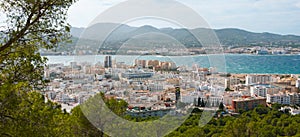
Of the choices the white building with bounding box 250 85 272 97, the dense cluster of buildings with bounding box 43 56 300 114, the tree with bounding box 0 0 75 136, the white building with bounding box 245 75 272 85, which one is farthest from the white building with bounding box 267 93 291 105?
the tree with bounding box 0 0 75 136

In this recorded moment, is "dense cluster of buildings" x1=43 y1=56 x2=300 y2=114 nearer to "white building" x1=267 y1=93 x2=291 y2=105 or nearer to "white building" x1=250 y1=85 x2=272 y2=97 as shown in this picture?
"white building" x1=267 y1=93 x2=291 y2=105

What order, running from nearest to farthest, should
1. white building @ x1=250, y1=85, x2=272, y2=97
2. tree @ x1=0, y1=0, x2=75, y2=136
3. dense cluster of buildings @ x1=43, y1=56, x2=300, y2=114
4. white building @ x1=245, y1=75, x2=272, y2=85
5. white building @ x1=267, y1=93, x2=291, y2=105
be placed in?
tree @ x1=0, y1=0, x2=75, y2=136 → dense cluster of buildings @ x1=43, y1=56, x2=300, y2=114 → white building @ x1=267, y1=93, x2=291, y2=105 → white building @ x1=250, y1=85, x2=272, y2=97 → white building @ x1=245, y1=75, x2=272, y2=85

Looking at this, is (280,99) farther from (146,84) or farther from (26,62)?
(26,62)

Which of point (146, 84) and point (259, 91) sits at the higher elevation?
point (146, 84)

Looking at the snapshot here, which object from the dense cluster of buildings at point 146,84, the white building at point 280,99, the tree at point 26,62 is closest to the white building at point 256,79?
the white building at point 280,99

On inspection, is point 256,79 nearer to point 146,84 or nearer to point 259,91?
point 259,91

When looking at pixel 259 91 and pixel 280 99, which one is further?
pixel 259 91

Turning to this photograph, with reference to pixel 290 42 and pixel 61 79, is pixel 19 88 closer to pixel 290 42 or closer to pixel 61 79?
pixel 61 79

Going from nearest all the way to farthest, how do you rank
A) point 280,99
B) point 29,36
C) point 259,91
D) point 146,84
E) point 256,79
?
point 29,36, point 146,84, point 280,99, point 259,91, point 256,79

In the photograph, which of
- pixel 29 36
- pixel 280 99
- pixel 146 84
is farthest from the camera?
pixel 280 99

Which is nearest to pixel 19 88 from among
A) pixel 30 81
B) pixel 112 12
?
pixel 30 81

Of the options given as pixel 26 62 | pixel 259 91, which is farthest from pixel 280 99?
pixel 26 62

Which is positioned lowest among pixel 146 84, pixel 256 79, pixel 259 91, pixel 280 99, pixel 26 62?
pixel 280 99
